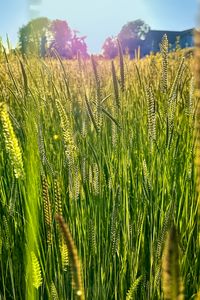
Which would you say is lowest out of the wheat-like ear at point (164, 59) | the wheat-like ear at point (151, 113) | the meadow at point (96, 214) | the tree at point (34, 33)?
the meadow at point (96, 214)

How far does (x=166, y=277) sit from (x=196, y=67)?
3.8 inches

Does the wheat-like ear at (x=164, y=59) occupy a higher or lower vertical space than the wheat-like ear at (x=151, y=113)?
higher

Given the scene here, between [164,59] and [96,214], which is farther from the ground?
[164,59]

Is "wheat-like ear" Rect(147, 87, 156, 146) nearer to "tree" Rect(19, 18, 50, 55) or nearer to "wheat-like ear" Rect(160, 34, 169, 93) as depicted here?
"wheat-like ear" Rect(160, 34, 169, 93)

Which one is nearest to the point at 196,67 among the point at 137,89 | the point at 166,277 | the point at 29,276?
the point at 166,277

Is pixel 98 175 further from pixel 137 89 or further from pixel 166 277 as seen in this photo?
pixel 137 89

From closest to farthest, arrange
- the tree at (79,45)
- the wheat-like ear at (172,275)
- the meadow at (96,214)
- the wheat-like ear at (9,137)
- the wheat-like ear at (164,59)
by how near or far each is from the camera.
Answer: the wheat-like ear at (172,275), the wheat-like ear at (9,137), the meadow at (96,214), the wheat-like ear at (164,59), the tree at (79,45)

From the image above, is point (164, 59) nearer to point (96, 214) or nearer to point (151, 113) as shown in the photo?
point (151, 113)

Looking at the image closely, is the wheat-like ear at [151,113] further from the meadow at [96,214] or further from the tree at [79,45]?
the tree at [79,45]

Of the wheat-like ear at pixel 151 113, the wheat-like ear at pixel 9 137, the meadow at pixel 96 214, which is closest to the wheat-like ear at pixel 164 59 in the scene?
the meadow at pixel 96 214

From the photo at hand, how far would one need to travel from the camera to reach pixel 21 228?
3.93 ft

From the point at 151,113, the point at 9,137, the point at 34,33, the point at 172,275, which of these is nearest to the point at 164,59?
the point at 151,113

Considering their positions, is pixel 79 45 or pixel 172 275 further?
pixel 79 45

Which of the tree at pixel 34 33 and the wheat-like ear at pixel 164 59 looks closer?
the tree at pixel 34 33
